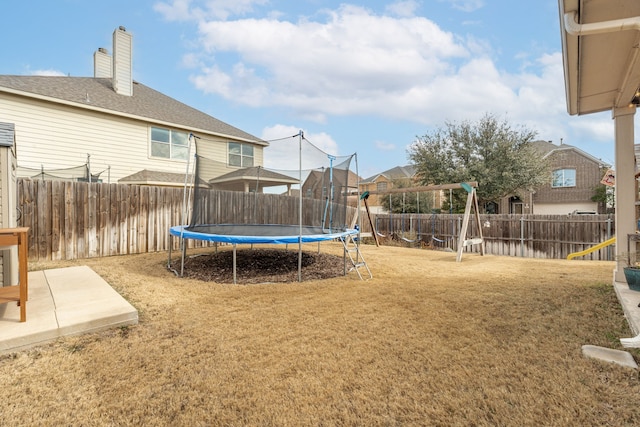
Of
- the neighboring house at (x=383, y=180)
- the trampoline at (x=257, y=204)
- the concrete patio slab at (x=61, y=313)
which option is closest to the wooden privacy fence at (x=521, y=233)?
the trampoline at (x=257, y=204)

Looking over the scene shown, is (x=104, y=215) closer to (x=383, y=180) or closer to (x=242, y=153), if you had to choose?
(x=242, y=153)

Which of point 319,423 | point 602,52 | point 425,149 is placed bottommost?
point 319,423

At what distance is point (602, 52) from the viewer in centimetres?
273

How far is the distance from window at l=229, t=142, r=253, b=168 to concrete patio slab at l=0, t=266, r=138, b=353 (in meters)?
9.12

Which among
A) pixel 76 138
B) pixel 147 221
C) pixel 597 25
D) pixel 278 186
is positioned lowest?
pixel 147 221

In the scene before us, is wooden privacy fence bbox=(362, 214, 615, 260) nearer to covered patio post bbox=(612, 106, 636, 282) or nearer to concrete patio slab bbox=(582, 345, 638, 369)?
covered patio post bbox=(612, 106, 636, 282)

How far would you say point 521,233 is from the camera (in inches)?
389

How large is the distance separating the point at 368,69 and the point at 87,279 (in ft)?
26.9

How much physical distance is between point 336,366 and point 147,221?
20.0ft

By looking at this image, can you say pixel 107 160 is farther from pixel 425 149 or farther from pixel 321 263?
pixel 425 149

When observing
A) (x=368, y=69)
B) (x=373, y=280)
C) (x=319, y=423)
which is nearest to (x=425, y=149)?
(x=368, y=69)

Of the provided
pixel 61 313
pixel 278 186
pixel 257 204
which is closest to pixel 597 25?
pixel 61 313

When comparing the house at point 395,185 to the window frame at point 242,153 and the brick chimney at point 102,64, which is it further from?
the brick chimney at point 102,64

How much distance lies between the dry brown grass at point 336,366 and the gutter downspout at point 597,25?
82.2 inches
